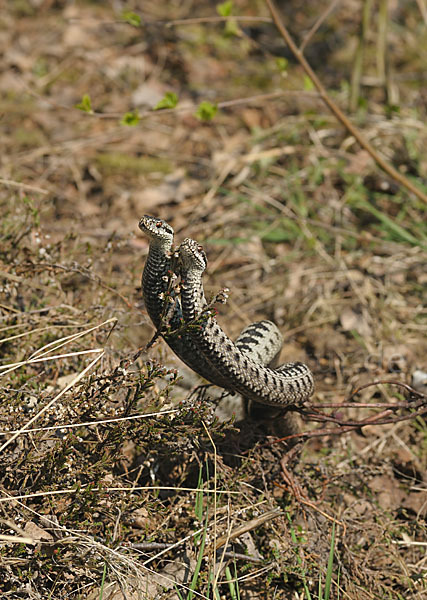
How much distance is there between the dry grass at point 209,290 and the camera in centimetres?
293

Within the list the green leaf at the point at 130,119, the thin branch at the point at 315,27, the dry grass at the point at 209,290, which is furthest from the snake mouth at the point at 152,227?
the thin branch at the point at 315,27

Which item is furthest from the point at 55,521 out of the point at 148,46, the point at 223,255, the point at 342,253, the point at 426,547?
the point at 148,46

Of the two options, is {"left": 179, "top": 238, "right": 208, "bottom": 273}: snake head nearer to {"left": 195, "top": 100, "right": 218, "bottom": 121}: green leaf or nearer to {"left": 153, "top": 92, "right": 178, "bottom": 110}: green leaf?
{"left": 153, "top": 92, "right": 178, "bottom": 110}: green leaf

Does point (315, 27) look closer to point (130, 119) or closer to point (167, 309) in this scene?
point (130, 119)

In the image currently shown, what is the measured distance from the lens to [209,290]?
144 inches

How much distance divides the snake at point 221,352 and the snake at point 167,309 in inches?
1.8

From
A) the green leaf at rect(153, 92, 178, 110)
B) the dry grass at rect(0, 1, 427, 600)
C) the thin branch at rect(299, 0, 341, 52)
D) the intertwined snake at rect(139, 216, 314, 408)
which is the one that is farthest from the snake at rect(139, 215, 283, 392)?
the thin branch at rect(299, 0, 341, 52)

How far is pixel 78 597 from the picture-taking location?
273 cm

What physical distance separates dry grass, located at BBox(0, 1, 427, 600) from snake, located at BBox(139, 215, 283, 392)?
0.55 feet

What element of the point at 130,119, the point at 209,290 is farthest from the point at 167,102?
the point at 209,290

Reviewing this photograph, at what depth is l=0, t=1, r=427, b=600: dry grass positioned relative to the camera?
2.93m

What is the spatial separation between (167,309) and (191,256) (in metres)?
0.36

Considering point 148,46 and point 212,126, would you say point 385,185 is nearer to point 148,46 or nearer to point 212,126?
point 212,126

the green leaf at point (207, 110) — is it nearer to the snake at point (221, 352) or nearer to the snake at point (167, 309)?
the snake at point (167, 309)
